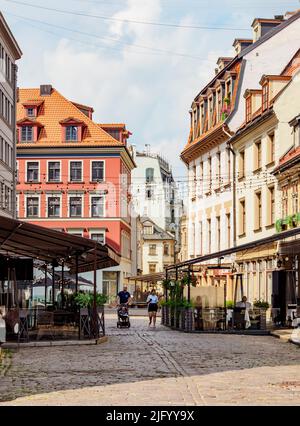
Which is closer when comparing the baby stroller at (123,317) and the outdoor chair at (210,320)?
the outdoor chair at (210,320)

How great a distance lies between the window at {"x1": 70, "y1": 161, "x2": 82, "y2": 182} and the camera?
78.7m

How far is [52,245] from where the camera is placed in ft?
92.6

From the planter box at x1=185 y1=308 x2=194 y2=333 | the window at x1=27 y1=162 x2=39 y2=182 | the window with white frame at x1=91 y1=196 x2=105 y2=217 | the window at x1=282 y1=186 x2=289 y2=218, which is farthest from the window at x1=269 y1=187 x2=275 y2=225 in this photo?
the window at x1=27 y1=162 x2=39 y2=182

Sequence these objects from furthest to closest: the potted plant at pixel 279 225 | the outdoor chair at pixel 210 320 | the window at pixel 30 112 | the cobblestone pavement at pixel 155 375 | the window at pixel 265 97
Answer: the window at pixel 30 112, the window at pixel 265 97, the potted plant at pixel 279 225, the outdoor chair at pixel 210 320, the cobblestone pavement at pixel 155 375

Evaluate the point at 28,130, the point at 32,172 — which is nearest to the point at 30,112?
the point at 28,130

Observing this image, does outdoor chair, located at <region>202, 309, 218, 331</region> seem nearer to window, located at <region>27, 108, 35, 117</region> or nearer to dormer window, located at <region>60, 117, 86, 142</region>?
dormer window, located at <region>60, 117, 86, 142</region>

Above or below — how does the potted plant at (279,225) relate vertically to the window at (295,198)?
below

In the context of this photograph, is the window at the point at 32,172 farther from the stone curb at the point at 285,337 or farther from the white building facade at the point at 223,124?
the stone curb at the point at 285,337

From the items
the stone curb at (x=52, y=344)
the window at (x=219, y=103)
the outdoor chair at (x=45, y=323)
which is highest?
the window at (x=219, y=103)

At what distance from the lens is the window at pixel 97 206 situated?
7800cm

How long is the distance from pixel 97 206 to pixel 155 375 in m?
62.1

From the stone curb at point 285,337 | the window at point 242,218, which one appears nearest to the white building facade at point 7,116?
the window at point 242,218

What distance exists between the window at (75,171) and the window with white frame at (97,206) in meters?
2.14

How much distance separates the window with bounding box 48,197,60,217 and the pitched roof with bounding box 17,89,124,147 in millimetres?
4450
